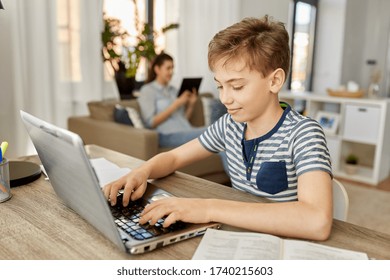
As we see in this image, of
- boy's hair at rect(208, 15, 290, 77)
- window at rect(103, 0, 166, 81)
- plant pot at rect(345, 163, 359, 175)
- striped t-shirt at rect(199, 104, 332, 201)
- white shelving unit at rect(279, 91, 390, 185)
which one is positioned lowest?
plant pot at rect(345, 163, 359, 175)

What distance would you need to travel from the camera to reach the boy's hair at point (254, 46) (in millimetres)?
931

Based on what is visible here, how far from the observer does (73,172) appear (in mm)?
680

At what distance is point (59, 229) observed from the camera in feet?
2.51

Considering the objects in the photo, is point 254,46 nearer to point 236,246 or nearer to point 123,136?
point 236,246

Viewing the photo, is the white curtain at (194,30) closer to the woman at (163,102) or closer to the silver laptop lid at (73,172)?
the woman at (163,102)

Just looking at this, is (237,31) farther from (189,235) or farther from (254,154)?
(189,235)

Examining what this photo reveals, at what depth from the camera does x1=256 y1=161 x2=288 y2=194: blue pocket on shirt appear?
0.99 metres

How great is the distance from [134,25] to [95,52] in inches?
21.8

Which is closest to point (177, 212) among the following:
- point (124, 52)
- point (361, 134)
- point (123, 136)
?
point (123, 136)

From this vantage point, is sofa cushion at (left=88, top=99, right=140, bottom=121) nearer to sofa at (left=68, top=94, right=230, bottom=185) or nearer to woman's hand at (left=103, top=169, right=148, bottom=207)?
sofa at (left=68, top=94, right=230, bottom=185)

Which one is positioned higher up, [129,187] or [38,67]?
[38,67]

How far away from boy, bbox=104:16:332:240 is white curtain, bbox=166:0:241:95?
8.72 feet

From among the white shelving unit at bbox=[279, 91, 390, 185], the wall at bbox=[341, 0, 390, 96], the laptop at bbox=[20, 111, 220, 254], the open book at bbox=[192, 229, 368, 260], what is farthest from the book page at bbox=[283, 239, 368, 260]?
the wall at bbox=[341, 0, 390, 96]

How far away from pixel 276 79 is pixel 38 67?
2.20 metres
